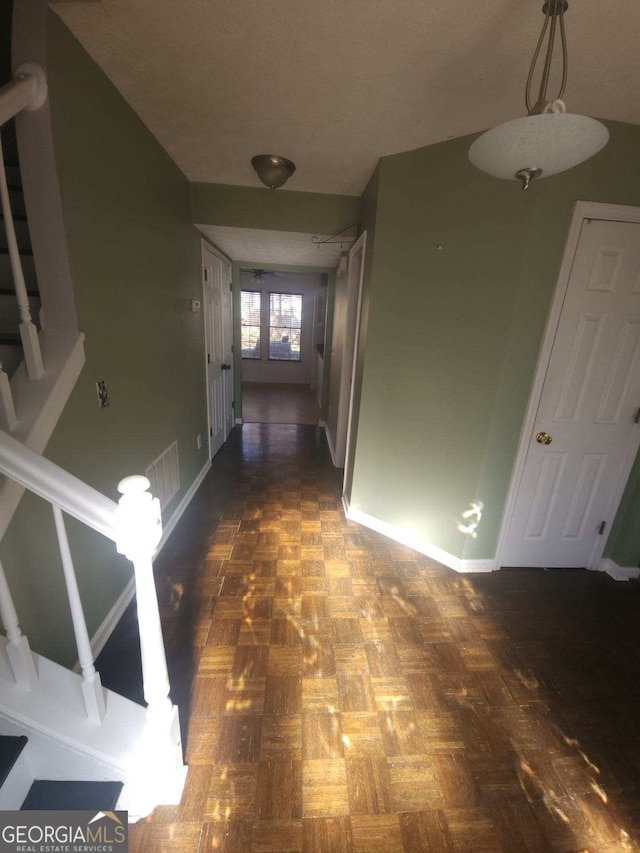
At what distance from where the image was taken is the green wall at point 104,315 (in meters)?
1.22

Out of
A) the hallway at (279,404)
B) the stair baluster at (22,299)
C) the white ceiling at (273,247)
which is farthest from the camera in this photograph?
the hallway at (279,404)

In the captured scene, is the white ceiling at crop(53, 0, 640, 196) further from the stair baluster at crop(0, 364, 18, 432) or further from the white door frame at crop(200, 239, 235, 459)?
the stair baluster at crop(0, 364, 18, 432)

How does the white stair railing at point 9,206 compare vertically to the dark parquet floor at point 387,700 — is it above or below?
above

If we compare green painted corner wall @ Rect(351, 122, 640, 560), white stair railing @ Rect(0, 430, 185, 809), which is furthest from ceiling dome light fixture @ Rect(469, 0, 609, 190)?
white stair railing @ Rect(0, 430, 185, 809)

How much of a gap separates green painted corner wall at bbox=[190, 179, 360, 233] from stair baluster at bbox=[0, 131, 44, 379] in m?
1.69

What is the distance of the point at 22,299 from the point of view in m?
1.09

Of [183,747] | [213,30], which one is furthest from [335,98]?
[183,747]

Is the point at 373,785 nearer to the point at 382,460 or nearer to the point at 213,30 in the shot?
the point at 382,460

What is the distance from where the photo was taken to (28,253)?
1.40 m

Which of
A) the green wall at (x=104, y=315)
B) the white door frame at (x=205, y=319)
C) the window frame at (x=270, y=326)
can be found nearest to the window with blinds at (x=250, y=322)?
the window frame at (x=270, y=326)

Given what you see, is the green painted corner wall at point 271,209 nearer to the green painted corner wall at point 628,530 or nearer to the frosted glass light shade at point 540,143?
the frosted glass light shade at point 540,143

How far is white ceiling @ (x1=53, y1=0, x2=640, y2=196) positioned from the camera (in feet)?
3.63

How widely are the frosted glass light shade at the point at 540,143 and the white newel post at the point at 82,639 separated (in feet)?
4.52

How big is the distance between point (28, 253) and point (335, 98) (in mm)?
1475
